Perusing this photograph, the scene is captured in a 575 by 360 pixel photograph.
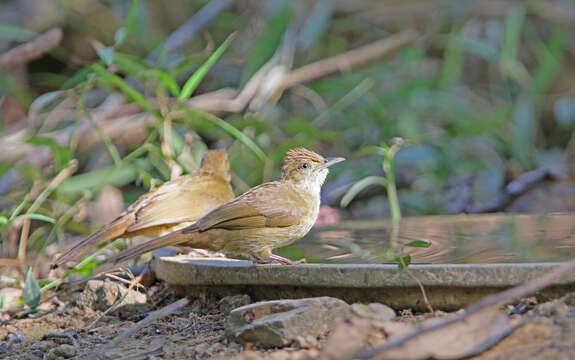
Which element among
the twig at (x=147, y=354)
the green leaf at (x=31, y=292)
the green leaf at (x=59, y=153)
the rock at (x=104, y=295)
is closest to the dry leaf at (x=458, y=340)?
the twig at (x=147, y=354)

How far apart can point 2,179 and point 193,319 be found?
11.6 feet

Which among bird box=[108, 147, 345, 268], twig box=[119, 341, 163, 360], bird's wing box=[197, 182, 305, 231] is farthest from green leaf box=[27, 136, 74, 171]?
twig box=[119, 341, 163, 360]

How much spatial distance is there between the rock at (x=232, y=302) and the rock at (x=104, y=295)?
75 centimetres

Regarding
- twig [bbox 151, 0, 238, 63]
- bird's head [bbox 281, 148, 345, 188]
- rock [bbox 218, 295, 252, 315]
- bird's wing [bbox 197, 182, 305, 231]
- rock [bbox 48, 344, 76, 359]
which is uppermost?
twig [bbox 151, 0, 238, 63]

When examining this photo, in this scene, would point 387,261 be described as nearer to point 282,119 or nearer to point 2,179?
point 2,179

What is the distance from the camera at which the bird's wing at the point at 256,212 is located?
317 cm

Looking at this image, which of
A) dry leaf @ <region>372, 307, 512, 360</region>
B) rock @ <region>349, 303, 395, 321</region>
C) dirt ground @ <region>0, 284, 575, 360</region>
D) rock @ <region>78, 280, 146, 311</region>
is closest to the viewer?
dry leaf @ <region>372, 307, 512, 360</region>

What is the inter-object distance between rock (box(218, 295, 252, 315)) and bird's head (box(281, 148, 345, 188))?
0.83 metres

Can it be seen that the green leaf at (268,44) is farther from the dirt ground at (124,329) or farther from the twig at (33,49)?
the dirt ground at (124,329)

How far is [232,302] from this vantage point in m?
2.96

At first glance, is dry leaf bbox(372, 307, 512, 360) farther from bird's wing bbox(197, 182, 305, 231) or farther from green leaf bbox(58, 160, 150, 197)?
green leaf bbox(58, 160, 150, 197)

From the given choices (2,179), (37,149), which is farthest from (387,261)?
(2,179)

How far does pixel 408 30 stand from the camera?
27.0 ft

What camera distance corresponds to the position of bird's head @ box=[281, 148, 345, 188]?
3686mm
